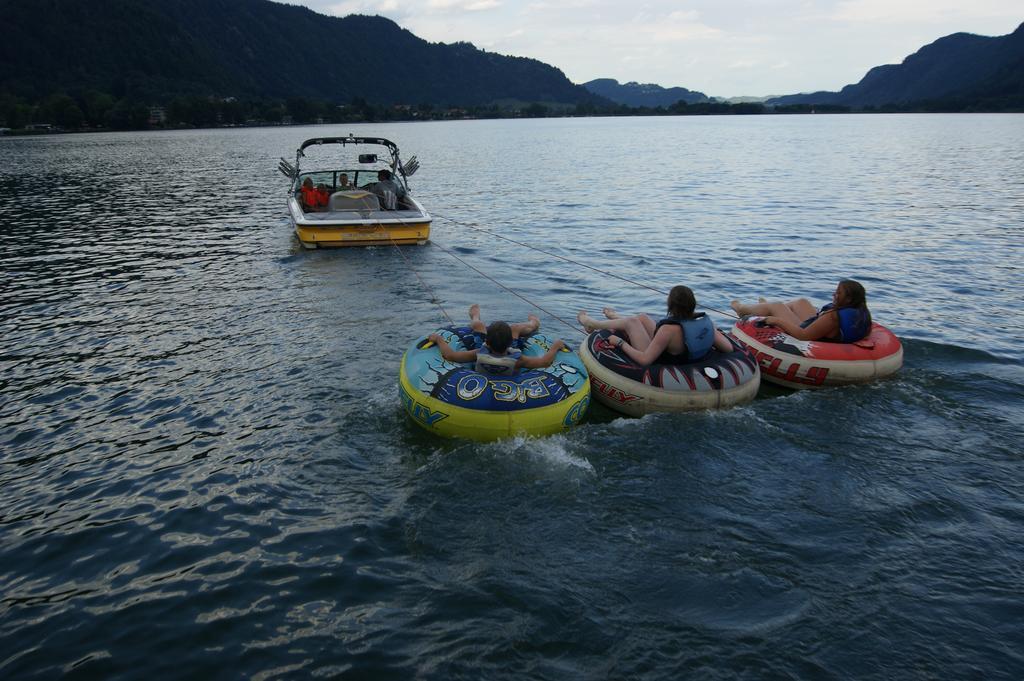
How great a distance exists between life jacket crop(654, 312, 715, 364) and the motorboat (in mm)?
10900

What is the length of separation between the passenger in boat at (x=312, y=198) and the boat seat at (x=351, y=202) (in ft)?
2.35

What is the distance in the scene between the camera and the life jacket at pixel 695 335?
27.4 ft

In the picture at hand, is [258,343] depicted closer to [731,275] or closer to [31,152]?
[731,275]

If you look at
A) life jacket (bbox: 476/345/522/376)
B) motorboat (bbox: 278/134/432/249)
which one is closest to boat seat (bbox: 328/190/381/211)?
motorboat (bbox: 278/134/432/249)

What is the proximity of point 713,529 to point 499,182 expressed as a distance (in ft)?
110

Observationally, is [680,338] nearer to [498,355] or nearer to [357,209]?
[498,355]

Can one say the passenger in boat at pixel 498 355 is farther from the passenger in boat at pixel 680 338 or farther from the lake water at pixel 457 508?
the passenger in boat at pixel 680 338

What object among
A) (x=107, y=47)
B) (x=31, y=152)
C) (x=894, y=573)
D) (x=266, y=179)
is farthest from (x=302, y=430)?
(x=107, y=47)

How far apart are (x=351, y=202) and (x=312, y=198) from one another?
1381mm

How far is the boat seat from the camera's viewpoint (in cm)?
1884

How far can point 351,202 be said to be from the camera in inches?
744

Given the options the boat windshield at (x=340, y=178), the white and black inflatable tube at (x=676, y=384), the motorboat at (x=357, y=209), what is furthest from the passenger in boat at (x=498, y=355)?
the boat windshield at (x=340, y=178)

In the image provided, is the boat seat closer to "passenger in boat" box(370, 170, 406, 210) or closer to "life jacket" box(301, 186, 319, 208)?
"passenger in boat" box(370, 170, 406, 210)

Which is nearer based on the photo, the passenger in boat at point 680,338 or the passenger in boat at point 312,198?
the passenger in boat at point 680,338
